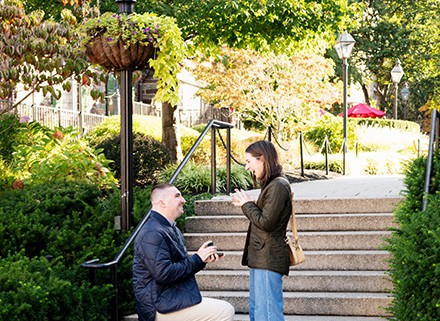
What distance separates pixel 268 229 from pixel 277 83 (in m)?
16.5

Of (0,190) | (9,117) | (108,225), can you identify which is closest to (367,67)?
(9,117)

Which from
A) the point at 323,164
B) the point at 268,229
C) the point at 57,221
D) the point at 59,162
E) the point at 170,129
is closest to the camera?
the point at 268,229

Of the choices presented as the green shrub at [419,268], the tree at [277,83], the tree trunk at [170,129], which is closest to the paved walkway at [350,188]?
the tree trunk at [170,129]

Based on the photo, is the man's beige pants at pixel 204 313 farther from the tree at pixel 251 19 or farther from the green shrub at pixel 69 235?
the tree at pixel 251 19

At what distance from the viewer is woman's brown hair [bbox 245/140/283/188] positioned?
5.75m

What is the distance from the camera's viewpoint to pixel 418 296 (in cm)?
563

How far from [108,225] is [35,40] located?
311 cm

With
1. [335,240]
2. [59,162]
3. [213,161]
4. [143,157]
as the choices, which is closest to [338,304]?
[335,240]

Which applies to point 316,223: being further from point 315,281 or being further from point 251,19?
point 251,19

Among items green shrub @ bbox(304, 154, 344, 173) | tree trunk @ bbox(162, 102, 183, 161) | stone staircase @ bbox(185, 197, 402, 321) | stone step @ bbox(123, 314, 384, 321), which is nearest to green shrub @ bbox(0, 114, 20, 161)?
tree trunk @ bbox(162, 102, 183, 161)

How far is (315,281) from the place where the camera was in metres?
7.54

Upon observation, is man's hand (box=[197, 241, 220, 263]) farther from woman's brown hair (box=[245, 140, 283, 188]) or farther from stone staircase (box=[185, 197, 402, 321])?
stone staircase (box=[185, 197, 402, 321])

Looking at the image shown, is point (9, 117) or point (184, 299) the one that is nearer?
point (184, 299)

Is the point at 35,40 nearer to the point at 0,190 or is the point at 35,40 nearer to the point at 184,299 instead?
the point at 0,190
